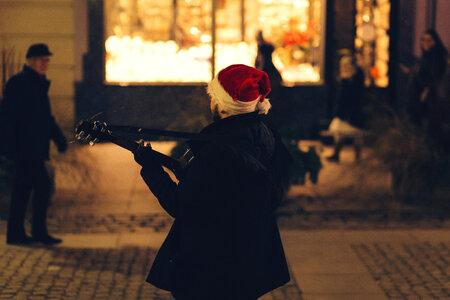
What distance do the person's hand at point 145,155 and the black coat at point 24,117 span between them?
12.1 ft

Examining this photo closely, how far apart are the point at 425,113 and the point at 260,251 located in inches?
248

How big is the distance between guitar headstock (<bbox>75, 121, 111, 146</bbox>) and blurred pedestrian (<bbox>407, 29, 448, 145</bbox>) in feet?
20.4

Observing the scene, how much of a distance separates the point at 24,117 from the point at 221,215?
3.83 meters

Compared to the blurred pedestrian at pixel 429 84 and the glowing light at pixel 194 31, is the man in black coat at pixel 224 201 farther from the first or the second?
the glowing light at pixel 194 31

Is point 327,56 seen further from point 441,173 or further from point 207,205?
point 207,205

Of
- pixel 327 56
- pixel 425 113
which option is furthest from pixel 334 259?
pixel 327 56

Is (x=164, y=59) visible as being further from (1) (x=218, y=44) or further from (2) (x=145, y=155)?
(2) (x=145, y=155)

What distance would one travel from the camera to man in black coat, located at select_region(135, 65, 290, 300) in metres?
3.28

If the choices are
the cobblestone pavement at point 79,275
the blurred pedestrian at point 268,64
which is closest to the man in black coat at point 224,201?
the cobblestone pavement at point 79,275

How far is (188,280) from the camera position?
3.45 meters

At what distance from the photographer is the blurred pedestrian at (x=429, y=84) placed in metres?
9.05

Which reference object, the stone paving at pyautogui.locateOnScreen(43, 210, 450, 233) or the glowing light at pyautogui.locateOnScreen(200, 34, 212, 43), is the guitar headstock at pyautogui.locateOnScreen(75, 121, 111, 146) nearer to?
the stone paving at pyautogui.locateOnScreen(43, 210, 450, 233)

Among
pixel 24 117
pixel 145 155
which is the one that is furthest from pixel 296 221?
pixel 145 155

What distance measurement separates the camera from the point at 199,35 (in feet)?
45.9
